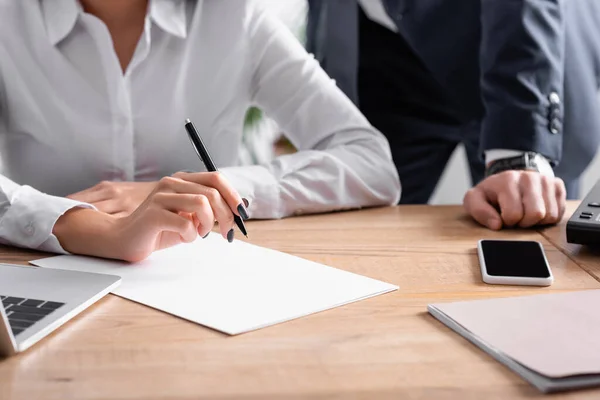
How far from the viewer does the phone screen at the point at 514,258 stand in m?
0.80

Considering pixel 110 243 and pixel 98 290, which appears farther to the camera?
pixel 110 243

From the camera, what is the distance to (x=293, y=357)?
0.59m

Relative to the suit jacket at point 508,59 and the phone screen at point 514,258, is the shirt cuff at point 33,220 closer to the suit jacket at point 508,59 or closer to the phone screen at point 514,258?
the phone screen at point 514,258

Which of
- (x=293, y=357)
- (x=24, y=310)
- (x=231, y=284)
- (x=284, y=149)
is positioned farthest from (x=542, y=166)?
(x=284, y=149)

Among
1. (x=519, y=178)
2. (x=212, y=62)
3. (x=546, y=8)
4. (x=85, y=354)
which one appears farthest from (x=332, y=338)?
(x=546, y=8)

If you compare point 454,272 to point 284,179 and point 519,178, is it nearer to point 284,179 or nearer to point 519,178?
point 519,178

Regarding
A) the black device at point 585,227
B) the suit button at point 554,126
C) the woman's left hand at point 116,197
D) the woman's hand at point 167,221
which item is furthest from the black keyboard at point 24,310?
the suit button at point 554,126

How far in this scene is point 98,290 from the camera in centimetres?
73

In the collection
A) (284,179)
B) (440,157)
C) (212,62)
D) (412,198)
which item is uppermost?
(212,62)

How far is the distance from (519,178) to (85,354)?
0.74 meters

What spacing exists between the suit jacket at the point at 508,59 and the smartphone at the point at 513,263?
0.39 m

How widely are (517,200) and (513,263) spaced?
0.24m

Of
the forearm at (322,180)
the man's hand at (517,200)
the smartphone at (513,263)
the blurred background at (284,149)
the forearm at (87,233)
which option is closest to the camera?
the smartphone at (513,263)

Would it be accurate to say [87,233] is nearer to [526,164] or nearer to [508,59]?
[526,164]
